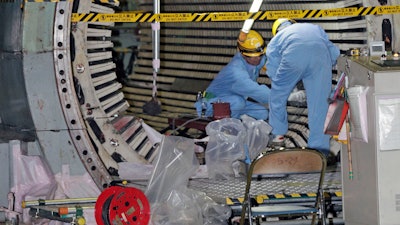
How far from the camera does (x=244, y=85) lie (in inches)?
407

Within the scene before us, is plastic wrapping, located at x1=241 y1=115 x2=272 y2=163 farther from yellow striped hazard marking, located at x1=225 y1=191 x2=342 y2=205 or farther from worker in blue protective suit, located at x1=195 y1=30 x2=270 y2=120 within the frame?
worker in blue protective suit, located at x1=195 y1=30 x2=270 y2=120

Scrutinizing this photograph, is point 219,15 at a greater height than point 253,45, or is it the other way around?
point 219,15

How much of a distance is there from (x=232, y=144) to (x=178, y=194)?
1.18 m

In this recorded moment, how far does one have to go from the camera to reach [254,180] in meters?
8.03

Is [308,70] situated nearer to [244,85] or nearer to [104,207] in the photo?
[244,85]

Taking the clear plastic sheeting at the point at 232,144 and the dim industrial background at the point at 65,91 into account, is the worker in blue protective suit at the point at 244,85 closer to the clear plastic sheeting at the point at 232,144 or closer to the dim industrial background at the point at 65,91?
the dim industrial background at the point at 65,91

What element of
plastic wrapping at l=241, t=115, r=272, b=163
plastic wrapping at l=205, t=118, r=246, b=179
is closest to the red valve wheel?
plastic wrapping at l=205, t=118, r=246, b=179

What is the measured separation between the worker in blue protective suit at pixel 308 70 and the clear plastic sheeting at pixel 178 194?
5.35 feet

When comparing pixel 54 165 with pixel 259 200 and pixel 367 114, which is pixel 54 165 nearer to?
pixel 259 200

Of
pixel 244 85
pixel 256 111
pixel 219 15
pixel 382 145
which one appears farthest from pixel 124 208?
pixel 256 111

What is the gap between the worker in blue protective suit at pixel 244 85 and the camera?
33.8 ft

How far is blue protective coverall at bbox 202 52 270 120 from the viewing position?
10.3 metres


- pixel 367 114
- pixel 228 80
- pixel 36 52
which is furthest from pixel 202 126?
pixel 367 114

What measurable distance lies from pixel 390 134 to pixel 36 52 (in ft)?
8.32
